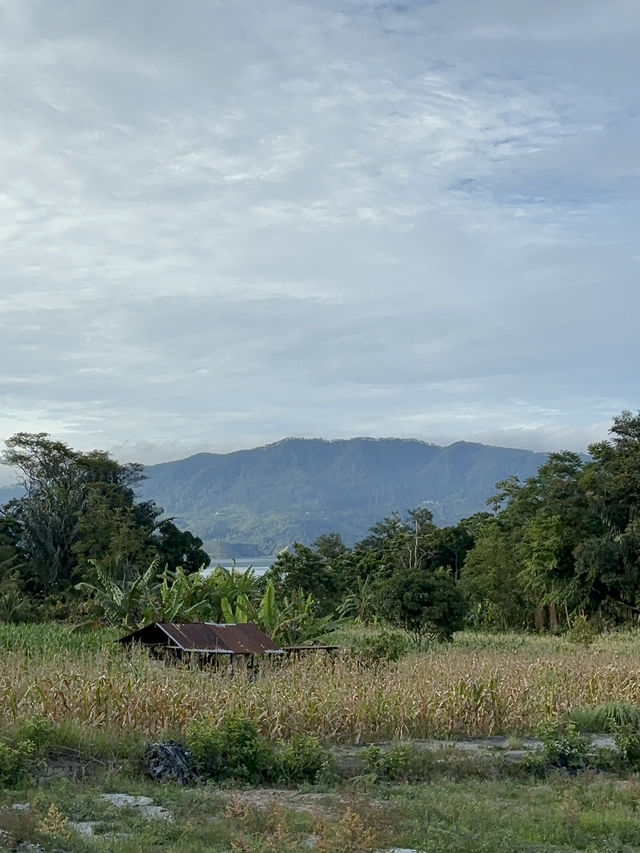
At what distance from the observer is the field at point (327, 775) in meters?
6.66

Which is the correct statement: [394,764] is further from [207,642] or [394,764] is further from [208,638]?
[208,638]

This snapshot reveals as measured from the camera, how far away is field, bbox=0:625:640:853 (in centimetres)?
666

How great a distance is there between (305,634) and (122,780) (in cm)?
1503

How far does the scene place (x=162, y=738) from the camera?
971 cm

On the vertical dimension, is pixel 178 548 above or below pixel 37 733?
above

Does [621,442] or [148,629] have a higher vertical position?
[621,442]

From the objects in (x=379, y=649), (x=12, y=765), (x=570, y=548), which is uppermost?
(x=570, y=548)

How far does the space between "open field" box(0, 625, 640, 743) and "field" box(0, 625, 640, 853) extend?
0.07ft

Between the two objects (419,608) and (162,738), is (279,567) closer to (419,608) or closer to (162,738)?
(419,608)

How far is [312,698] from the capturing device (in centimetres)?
1134

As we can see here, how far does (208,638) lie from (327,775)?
855 centimetres

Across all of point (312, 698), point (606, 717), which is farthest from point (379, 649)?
point (312, 698)

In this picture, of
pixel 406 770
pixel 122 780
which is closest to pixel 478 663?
pixel 406 770

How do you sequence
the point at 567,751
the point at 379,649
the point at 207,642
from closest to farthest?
the point at 567,751 < the point at 207,642 < the point at 379,649
